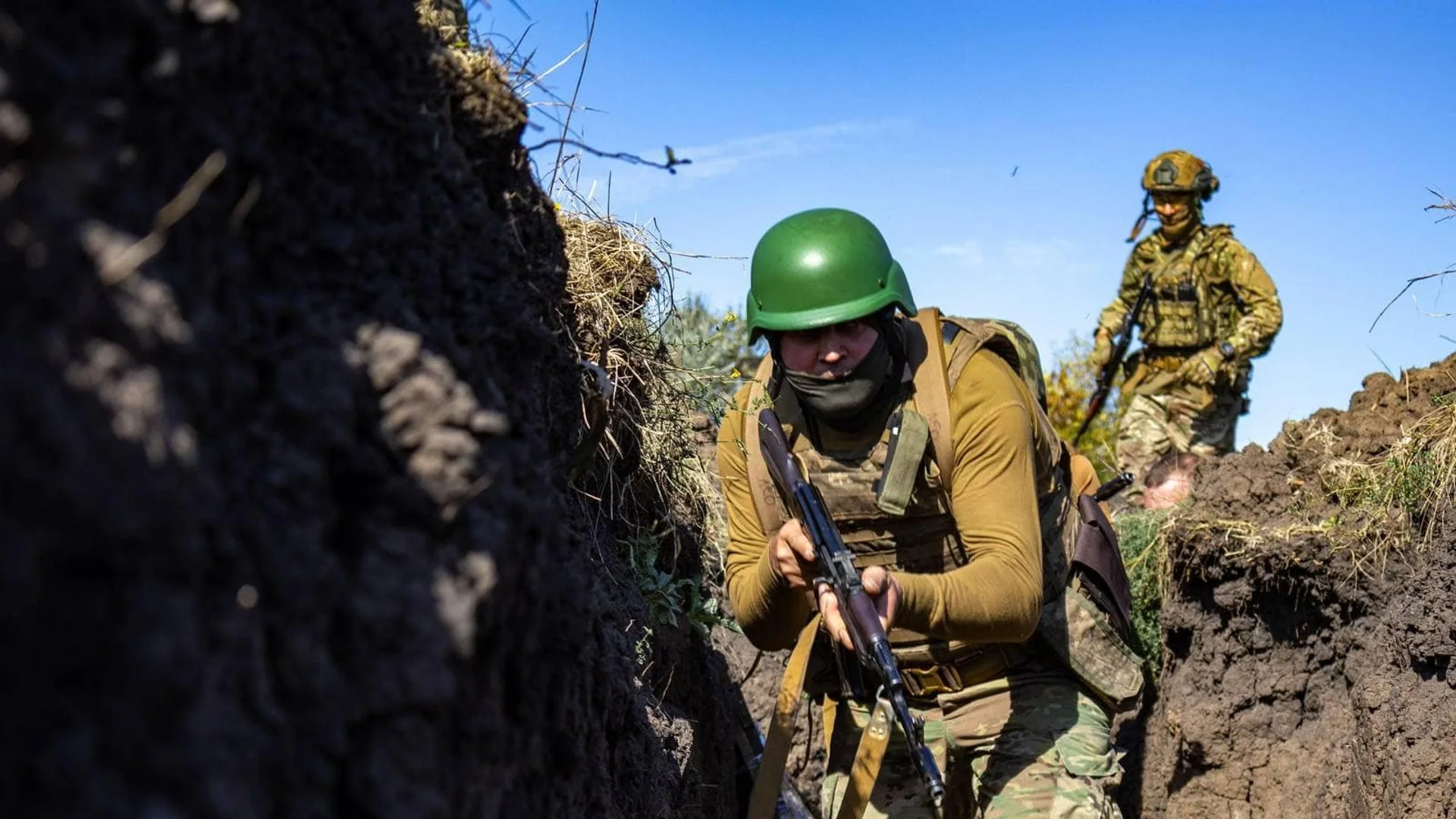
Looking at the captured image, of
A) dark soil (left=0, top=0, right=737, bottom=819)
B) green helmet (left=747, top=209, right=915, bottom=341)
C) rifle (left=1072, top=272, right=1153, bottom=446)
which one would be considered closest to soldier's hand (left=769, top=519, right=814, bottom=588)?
green helmet (left=747, top=209, right=915, bottom=341)

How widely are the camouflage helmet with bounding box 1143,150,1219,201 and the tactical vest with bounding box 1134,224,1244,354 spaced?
352mm

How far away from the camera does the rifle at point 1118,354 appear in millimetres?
11453

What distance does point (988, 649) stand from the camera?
4.38m

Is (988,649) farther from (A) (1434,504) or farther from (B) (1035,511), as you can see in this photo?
(A) (1434,504)

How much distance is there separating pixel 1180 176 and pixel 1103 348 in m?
1.55

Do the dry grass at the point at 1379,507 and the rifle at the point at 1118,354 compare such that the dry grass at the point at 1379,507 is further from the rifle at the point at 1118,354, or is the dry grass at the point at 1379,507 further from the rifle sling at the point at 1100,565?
the rifle at the point at 1118,354

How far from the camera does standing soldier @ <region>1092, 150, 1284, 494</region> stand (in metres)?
11.1

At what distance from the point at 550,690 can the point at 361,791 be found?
532 millimetres

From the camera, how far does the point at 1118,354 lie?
11.8 meters

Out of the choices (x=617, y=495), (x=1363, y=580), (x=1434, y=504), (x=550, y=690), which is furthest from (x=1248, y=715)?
(x=550, y=690)

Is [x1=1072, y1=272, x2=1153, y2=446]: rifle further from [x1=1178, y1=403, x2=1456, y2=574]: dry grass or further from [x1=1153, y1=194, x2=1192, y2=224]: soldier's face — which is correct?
[x1=1178, y1=403, x2=1456, y2=574]: dry grass

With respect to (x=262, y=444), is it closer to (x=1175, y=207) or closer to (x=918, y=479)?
(x=918, y=479)

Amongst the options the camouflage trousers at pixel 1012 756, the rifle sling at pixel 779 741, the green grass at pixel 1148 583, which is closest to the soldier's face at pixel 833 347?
the rifle sling at pixel 779 741

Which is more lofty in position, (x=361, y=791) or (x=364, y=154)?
(x=364, y=154)
